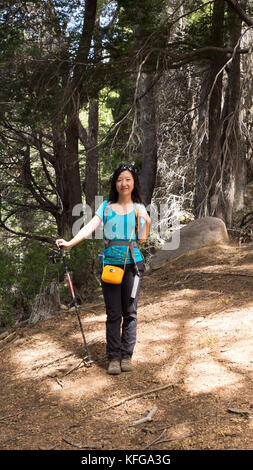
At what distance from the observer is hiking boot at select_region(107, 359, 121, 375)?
429cm

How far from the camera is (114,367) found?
431 cm

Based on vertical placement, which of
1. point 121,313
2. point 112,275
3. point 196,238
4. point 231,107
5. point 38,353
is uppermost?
point 231,107

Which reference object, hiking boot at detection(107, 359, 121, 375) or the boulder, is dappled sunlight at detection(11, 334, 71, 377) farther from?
the boulder

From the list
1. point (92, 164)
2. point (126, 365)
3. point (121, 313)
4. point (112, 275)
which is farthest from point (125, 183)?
point (92, 164)

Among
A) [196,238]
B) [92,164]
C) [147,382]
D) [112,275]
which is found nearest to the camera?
[147,382]

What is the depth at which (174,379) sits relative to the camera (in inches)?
158

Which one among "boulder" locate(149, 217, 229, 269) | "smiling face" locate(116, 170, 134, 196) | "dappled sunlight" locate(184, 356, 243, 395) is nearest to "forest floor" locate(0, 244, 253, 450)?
"dappled sunlight" locate(184, 356, 243, 395)

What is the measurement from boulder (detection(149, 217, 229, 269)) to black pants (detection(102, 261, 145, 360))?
15.5ft

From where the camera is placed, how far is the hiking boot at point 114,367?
4.29 meters

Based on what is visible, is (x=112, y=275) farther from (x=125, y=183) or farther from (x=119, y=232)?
(x=125, y=183)

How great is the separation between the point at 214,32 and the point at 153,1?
1.24 metres

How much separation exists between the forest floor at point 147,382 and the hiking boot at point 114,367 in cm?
5

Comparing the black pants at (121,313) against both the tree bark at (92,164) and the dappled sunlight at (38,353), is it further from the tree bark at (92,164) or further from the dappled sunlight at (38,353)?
the tree bark at (92,164)

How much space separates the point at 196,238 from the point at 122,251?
4974 millimetres
